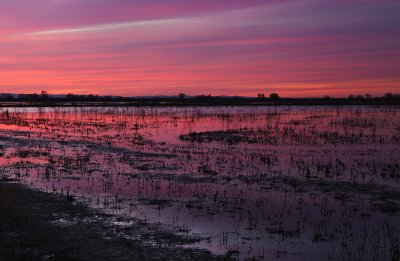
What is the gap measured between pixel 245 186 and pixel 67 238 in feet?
25.0

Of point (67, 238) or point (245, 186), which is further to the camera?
point (245, 186)

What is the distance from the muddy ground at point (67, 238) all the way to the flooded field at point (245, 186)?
1.82 ft

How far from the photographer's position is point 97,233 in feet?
36.0

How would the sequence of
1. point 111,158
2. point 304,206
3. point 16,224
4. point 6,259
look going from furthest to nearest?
point 111,158 < point 304,206 < point 16,224 < point 6,259

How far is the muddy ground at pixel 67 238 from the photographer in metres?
9.41

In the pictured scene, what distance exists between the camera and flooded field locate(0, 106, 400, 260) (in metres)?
10.6

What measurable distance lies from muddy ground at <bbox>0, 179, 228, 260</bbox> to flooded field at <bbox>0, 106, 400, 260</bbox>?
56 centimetres

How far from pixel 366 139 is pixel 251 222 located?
20630 mm

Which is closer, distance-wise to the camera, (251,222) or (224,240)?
(224,240)

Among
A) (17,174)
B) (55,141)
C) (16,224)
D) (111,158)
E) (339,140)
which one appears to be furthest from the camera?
(55,141)

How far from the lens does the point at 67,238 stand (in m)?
→ 10.5

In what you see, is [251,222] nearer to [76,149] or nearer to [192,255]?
[192,255]

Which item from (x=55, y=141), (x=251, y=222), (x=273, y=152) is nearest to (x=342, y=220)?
(x=251, y=222)

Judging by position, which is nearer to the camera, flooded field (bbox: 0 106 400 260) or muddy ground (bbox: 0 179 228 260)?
muddy ground (bbox: 0 179 228 260)
